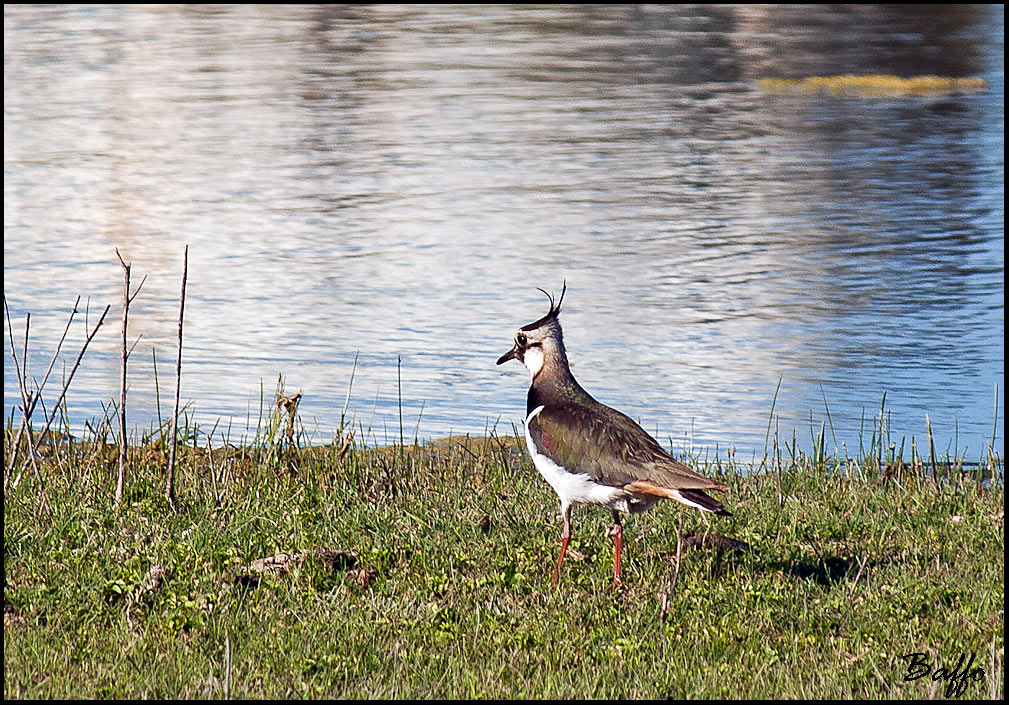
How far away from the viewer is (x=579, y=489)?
18.8 feet

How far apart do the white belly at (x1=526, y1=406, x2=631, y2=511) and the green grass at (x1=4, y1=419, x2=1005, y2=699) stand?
329 millimetres

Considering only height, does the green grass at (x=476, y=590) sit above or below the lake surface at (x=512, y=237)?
below

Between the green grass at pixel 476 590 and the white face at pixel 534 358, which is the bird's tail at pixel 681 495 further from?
the white face at pixel 534 358

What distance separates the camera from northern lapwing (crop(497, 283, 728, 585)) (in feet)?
18.1

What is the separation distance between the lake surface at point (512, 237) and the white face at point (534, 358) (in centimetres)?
215

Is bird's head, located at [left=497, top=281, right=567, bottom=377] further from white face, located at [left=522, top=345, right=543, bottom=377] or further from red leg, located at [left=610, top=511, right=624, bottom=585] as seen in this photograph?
red leg, located at [left=610, top=511, right=624, bottom=585]

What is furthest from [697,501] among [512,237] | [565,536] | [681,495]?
[512,237]

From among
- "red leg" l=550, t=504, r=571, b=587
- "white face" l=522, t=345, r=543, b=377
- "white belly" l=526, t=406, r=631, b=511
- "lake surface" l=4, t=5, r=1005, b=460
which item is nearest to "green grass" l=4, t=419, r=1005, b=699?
"red leg" l=550, t=504, r=571, b=587

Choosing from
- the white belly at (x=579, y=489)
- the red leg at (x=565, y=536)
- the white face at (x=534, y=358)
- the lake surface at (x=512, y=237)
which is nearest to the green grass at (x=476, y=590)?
the red leg at (x=565, y=536)

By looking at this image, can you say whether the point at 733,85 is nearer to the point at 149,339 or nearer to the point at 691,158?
the point at 691,158

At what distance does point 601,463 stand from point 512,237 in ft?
27.1

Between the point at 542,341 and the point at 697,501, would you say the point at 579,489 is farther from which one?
the point at 542,341

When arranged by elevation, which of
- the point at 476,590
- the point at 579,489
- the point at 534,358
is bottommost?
the point at 476,590

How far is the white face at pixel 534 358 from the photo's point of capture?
6.30 m
